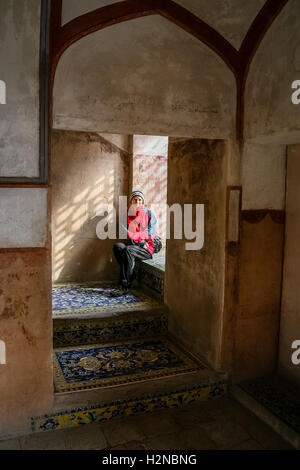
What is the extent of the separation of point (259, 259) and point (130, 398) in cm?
176

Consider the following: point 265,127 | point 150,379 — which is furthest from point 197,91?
point 150,379

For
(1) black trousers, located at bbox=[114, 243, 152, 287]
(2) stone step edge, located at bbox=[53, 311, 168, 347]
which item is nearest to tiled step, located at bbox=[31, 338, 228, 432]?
(2) stone step edge, located at bbox=[53, 311, 168, 347]

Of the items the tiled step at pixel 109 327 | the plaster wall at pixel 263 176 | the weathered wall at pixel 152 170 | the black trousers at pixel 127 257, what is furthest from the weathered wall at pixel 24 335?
the weathered wall at pixel 152 170

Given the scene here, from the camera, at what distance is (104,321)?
197 inches

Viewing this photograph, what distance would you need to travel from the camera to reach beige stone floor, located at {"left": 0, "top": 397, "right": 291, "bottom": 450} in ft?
10.8

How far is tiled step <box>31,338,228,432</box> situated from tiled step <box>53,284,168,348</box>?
116 centimetres

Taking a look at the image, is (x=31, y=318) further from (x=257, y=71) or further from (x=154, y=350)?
(x=257, y=71)

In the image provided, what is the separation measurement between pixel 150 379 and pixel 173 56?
2914 millimetres

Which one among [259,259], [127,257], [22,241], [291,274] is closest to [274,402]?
[291,274]

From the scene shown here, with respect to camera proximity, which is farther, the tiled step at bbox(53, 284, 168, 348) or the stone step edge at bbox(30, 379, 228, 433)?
the tiled step at bbox(53, 284, 168, 348)

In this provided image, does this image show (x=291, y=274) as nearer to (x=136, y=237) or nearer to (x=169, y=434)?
(x=169, y=434)

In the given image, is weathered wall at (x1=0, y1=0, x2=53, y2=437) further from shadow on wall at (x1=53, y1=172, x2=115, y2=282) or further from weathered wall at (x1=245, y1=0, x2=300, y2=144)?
shadow on wall at (x1=53, y1=172, x2=115, y2=282)

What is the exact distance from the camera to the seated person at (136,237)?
6.45m

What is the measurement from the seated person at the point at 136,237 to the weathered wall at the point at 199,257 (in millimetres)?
1205
